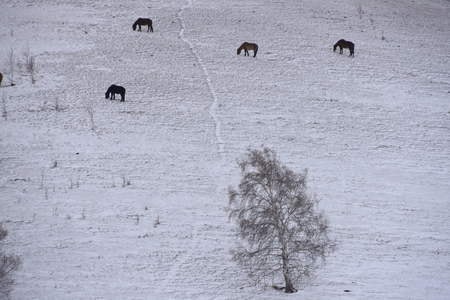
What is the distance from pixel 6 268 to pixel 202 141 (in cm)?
1341

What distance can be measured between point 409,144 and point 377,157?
2.58 meters

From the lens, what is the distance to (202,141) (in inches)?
1216

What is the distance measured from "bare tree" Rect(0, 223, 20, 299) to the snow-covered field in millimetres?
465

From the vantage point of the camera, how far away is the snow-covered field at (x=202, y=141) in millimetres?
21938

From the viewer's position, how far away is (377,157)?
30859 mm

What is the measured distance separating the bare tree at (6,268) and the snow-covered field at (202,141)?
465mm

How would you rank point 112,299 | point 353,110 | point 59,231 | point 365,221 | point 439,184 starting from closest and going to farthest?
point 112,299, point 59,231, point 365,221, point 439,184, point 353,110

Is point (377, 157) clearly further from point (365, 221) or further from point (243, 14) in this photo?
point (243, 14)

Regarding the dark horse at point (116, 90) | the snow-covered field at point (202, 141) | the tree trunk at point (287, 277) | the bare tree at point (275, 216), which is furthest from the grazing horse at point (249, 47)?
the tree trunk at point (287, 277)

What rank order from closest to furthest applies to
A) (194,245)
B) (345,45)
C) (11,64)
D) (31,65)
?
(194,245) < (31,65) < (11,64) < (345,45)

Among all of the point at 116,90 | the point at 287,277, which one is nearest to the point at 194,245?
the point at 287,277

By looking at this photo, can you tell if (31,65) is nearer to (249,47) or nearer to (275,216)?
(249,47)

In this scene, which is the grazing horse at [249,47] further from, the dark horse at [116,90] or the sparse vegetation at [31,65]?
the sparse vegetation at [31,65]

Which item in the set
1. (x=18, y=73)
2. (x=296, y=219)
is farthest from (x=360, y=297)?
(x=18, y=73)
